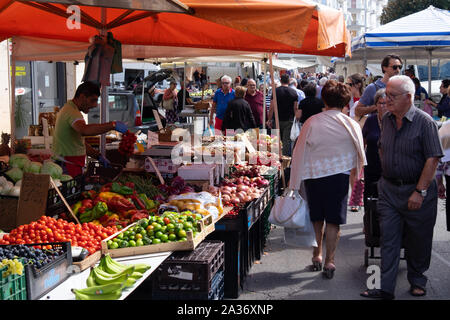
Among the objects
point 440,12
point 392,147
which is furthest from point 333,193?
point 440,12

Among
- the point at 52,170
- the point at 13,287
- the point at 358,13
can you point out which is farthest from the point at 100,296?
the point at 358,13

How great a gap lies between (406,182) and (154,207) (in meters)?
2.42

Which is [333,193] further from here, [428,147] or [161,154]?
[161,154]

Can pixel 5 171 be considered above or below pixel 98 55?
below

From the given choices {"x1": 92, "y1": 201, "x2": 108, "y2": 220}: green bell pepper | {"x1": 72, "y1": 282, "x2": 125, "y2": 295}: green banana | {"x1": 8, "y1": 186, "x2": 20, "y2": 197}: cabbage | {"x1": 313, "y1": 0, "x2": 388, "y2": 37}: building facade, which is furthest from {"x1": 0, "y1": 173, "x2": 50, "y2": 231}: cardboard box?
{"x1": 313, "y1": 0, "x2": 388, "y2": 37}: building facade

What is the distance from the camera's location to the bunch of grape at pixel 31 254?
3555 millimetres

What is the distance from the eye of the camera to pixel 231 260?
18.2ft

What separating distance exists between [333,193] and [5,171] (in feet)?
11.2

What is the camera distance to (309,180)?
6098 mm

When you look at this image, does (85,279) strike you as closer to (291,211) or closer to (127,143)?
(291,211)

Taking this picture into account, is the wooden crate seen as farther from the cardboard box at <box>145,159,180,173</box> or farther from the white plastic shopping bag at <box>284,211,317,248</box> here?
the cardboard box at <box>145,159,180,173</box>

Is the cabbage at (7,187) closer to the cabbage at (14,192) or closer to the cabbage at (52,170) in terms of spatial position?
the cabbage at (14,192)

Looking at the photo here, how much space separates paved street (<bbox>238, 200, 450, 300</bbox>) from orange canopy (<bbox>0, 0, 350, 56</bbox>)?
7.94 feet

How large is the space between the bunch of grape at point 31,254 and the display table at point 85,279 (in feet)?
0.58
